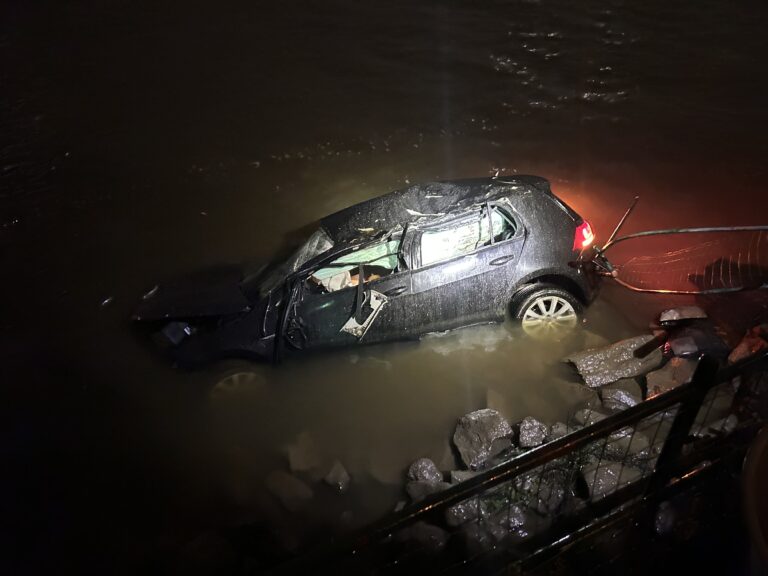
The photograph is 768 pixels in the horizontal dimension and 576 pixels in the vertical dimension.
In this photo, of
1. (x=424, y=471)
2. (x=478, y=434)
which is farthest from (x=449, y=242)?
(x=424, y=471)

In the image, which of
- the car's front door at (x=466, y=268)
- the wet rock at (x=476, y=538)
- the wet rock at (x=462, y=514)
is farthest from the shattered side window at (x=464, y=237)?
the wet rock at (x=476, y=538)

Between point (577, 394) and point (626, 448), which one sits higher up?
point (626, 448)

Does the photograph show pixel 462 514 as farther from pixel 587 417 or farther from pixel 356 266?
pixel 356 266

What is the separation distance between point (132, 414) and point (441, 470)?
338cm

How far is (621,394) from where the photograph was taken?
4.95 metres

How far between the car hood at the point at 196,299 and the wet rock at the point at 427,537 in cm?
289

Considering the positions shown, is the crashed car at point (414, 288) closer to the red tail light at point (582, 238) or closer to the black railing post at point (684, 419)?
the red tail light at point (582, 238)

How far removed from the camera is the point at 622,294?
644cm

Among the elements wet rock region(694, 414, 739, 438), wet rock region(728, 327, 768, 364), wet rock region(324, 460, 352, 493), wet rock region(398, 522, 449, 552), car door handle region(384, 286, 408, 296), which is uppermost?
car door handle region(384, 286, 408, 296)

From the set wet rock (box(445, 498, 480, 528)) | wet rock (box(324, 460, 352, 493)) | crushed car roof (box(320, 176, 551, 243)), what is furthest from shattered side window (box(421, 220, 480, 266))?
wet rock (box(445, 498, 480, 528))

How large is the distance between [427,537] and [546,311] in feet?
9.64

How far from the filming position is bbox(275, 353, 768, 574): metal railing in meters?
3.05

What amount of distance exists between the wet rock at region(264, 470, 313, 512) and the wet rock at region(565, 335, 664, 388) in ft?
9.80

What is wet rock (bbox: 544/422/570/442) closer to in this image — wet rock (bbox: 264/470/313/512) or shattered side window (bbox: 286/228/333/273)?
wet rock (bbox: 264/470/313/512)
